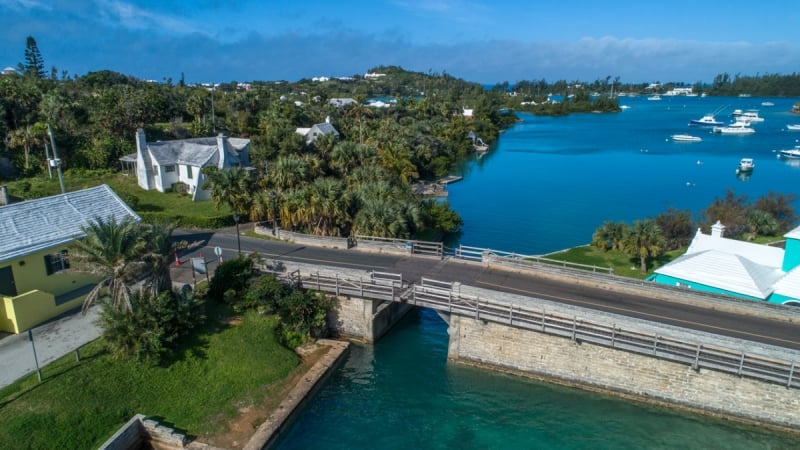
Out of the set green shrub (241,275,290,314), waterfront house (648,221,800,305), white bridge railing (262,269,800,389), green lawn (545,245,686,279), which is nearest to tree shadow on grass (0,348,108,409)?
green shrub (241,275,290,314)

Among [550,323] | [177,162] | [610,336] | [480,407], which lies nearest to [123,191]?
[177,162]

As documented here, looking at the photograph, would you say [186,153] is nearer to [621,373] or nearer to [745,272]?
[621,373]

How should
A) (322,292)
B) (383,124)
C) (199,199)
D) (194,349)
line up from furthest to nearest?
(383,124), (199,199), (322,292), (194,349)

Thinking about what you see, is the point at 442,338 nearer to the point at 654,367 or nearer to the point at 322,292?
the point at 322,292

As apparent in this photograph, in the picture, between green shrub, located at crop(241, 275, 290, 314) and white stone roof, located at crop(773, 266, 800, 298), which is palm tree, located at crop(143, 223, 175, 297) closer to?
green shrub, located at crop(241, 275, 290, 314)

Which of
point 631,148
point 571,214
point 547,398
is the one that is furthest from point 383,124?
point 547,398

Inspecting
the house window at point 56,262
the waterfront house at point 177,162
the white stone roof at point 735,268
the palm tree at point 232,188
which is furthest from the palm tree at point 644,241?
the waterfront house at point 177,162
